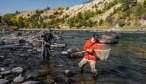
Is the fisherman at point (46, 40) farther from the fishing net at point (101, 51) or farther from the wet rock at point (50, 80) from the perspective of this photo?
the fishing net at point (101, 51)

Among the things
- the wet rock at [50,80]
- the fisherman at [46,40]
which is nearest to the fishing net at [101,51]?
the wet rock at [50,80]

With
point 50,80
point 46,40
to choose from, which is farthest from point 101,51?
point 46,40

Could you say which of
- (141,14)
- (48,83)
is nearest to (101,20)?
(141,14)

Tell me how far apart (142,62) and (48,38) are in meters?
9.02

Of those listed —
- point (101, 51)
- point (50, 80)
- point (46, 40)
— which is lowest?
point (50, 80)

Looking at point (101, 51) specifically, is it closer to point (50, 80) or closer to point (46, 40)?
point (50, 80)

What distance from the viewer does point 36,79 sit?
1872 centimetres

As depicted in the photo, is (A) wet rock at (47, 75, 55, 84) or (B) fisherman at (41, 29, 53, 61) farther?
(B) fisherman at (41, 29, 53, 61)

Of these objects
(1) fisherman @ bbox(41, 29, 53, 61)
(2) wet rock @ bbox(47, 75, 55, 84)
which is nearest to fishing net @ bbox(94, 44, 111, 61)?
(2) wet rock @ bbox(47, 75, 55, 84)

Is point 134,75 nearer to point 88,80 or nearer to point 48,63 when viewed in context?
point 88,80

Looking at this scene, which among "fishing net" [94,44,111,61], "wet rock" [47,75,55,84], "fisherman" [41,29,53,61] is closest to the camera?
"wet rock" [47,75,55,84]

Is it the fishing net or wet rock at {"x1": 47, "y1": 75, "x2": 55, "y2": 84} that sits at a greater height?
the fishing net

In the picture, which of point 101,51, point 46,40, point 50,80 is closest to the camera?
point 50,80

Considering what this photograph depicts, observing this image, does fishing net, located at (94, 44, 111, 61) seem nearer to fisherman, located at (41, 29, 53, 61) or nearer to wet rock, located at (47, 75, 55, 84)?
wet rock, located at (47, 75, 55, 84)
